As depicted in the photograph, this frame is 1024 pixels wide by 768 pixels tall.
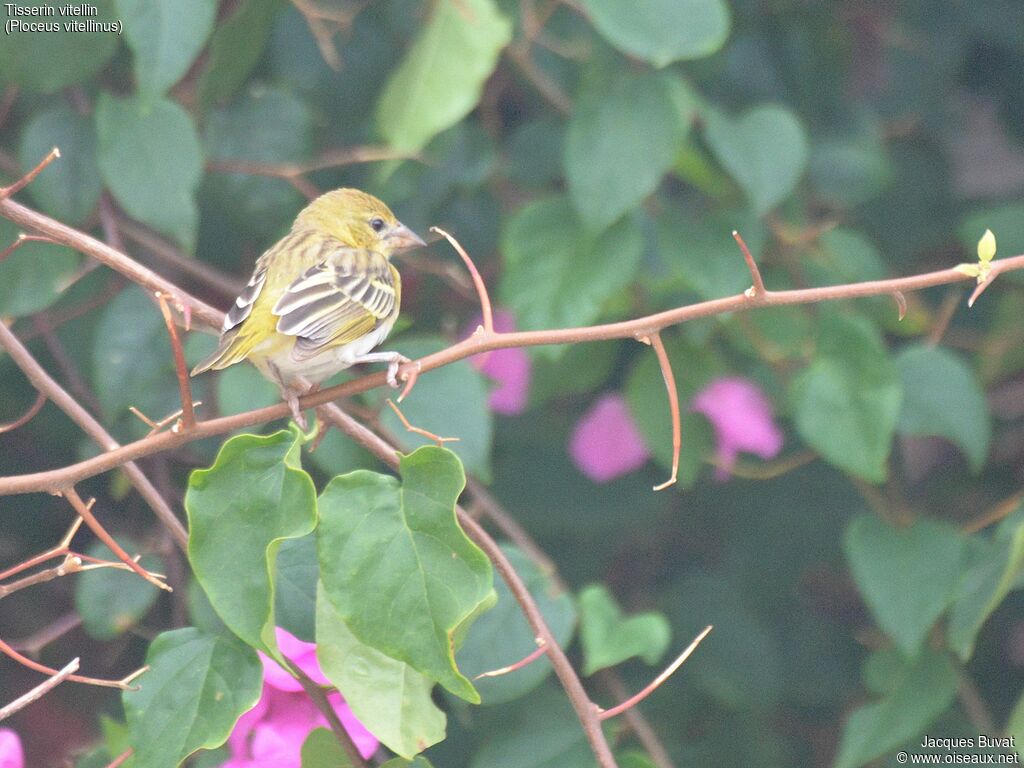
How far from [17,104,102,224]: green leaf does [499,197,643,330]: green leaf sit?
2.35 feet

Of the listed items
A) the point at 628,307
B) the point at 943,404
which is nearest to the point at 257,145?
the point at 628,307

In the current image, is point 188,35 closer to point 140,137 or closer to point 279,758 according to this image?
point 140,137

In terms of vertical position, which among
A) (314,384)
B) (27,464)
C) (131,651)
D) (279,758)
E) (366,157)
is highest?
(366,157)

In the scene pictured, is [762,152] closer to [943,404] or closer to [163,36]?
[943,404]

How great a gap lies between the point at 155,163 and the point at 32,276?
28 centimetres

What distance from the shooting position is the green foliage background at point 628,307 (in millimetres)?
2051

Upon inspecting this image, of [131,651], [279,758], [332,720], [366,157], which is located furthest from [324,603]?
[131,651]

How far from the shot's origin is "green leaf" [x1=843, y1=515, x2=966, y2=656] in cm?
206

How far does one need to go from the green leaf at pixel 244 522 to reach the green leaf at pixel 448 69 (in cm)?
88

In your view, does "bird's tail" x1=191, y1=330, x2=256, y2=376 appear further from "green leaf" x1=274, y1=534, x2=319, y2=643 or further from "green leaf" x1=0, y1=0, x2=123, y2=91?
"green leaf" x1=0, y1=0, x2=123, y2=91

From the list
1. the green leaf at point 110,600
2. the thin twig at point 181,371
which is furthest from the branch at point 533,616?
the green leaf at point 110,600

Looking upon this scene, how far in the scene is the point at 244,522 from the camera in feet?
4.57

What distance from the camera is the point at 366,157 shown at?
6.83 feet

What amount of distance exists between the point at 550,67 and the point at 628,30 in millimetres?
638
